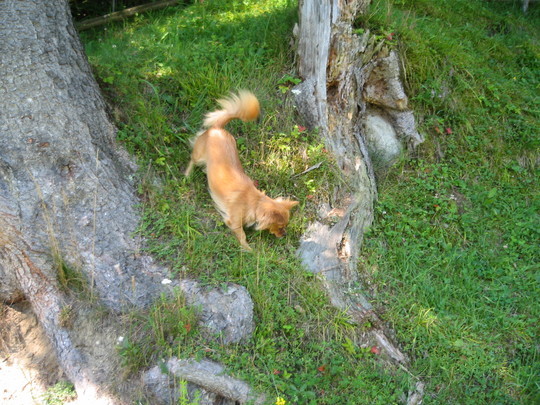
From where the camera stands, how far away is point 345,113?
17.6 ft

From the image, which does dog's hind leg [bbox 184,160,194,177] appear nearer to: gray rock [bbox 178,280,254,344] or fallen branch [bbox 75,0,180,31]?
gray rock [bbox 178,280,254,344]

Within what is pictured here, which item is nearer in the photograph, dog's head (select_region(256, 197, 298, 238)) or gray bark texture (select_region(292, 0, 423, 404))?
dog's head (select_region(256, 197, 298, 238))

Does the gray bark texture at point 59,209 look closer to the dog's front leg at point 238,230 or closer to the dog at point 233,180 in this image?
the dog's front leg at point 238,230

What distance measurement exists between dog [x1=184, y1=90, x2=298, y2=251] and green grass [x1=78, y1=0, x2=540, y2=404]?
16 cm

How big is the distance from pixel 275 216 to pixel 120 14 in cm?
472

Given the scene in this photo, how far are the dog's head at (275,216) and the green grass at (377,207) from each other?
0.55ft

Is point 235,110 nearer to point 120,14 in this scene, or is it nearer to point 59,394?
point 59,394

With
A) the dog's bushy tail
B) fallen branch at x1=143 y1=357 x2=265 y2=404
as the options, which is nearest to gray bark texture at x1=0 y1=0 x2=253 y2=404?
fallen branch at x1=143 y1=357 x2=265 y2=404

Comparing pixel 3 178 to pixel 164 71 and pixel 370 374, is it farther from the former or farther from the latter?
pixel 370 374

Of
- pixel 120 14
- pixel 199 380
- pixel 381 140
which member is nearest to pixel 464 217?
pixel 381 140

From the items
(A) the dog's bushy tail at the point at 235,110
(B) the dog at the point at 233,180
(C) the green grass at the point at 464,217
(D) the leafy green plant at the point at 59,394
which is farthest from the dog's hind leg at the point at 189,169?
(D) the leafy green plant at the point at 59,394

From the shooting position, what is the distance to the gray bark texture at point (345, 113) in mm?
4391

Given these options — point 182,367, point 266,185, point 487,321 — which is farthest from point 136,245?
point 487,321

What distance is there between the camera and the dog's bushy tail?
4660 millimetres
